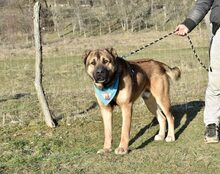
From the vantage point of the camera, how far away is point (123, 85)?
214 inches

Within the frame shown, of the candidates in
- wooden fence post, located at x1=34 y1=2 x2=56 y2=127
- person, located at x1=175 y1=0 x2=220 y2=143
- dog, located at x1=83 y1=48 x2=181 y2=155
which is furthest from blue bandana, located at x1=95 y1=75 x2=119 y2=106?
wooden fence post, located at x1=34 y1=2 x2=56 y2=127

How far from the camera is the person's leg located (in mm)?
5418

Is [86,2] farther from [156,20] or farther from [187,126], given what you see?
[187,126]

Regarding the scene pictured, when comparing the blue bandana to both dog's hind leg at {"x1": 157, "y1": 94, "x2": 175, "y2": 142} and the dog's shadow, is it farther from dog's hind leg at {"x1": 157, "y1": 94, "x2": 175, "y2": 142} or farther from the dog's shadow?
dog's hind leg at {"x1": 157, "y1": 94, "x2": 175, "y2": 142}

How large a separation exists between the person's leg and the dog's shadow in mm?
695

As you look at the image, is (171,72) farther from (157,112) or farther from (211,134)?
(211,134)

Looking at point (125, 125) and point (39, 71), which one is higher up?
point (39, 71)

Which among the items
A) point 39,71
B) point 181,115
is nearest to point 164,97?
point 181,115

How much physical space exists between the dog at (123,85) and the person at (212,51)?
2.16 ft

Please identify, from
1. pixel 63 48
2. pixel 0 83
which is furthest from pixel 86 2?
pixel 0 83

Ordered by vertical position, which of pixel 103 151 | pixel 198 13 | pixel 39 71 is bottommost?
pixel 103 151

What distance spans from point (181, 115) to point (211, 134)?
1753 millimetres

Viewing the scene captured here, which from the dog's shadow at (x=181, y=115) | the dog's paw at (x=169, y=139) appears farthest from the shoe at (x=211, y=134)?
the dog's shadow at (x=181, y=115)

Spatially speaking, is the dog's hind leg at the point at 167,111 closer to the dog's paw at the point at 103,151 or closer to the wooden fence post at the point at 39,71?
the dog's paw at the point at 103,151
